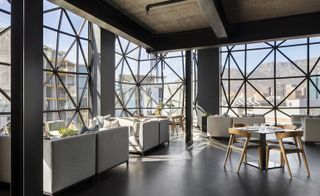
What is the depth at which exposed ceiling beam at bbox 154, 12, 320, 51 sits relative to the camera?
4.93m

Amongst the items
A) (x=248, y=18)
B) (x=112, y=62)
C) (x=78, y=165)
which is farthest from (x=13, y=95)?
(x=112, y=62)

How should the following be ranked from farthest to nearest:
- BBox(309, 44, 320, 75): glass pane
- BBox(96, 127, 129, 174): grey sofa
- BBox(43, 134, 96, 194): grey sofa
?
BBox(309, 44, 320, 75): glass pane < BBox(96, 127, 129, 174): grey sofa < BBox(43, 134, 96, 194): grey sofa

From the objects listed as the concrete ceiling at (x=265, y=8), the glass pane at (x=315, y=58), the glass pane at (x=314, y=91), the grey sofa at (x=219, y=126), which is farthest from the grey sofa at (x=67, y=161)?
the glass pane at (x=315, y=58)

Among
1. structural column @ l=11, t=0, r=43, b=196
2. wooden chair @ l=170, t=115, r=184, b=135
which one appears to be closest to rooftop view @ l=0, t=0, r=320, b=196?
structural column @ l=11, t=0, r=43, b=196

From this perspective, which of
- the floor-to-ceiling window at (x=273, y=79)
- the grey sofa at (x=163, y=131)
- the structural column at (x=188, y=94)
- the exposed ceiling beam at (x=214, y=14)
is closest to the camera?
the exposed ceiling beam at (x=214, y=14)

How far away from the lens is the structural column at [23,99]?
2.49m

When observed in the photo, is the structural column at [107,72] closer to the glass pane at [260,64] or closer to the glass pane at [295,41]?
the glass pane at [260,64]

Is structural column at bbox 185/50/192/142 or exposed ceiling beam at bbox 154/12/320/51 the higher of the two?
exposed ceiling beam at bbox 154/12/320/51

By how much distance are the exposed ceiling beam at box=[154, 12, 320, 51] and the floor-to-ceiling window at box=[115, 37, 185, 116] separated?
207 inches

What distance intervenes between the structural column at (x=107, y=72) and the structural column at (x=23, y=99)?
20.3 feet

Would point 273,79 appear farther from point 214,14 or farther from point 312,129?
point 214,14

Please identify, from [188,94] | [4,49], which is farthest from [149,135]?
[4,49]

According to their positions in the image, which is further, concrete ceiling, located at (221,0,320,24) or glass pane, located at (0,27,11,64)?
glass pane, located at (0,27,11,64)

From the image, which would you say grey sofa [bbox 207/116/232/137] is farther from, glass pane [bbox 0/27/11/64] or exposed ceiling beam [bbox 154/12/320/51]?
glass pane [bbox 0/27/11/64]
